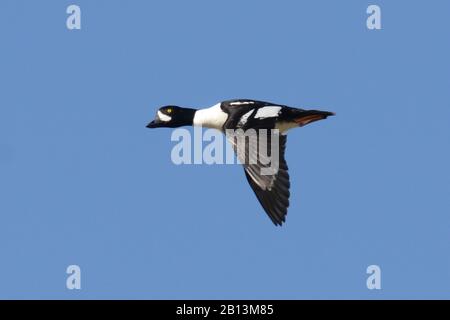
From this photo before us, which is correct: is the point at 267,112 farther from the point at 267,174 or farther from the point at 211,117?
the point at 267,174

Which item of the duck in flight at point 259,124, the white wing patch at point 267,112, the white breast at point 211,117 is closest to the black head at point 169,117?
the duck in flight at point 259,124

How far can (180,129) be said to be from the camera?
25.6m

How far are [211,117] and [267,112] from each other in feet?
3.31

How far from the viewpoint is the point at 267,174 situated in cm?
2389

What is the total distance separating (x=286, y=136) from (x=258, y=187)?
3.25ft

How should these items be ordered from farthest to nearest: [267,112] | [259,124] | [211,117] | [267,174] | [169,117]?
[169,117] → [211,117] → [267,112] → [259,124] → [267,174]

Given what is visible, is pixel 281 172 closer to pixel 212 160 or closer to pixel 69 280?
pixel 212 160

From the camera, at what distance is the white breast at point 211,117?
989 inches

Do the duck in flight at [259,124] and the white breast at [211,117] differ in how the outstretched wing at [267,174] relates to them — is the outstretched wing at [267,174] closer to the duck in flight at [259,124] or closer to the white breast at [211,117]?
the duck in flight at [259,124]

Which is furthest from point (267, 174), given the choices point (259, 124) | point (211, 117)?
point (211, 117)

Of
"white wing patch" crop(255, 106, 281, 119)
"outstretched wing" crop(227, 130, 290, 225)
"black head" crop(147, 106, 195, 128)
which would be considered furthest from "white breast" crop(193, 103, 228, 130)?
"outstretched wing" crop(227, 130, 290, 225)

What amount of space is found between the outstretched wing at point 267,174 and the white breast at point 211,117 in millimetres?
1034

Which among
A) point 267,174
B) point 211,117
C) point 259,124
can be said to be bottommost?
point 267,174

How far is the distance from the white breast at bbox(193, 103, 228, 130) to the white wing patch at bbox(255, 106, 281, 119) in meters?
0.61
